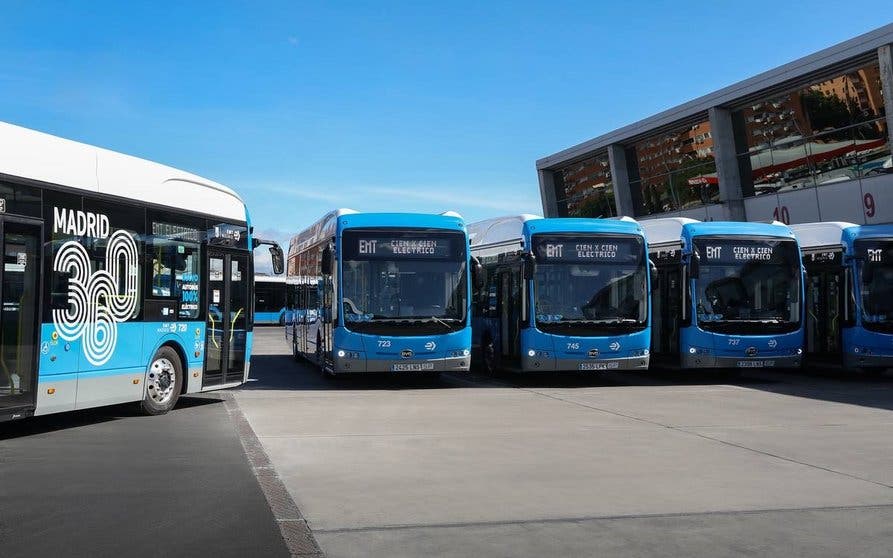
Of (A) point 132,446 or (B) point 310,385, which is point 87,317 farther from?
(B) point 310,385

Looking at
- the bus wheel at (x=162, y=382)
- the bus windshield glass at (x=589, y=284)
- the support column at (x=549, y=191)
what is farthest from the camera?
the support column at (x=549, y=191)

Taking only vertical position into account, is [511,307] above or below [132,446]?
above

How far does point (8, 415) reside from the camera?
10.5 metres

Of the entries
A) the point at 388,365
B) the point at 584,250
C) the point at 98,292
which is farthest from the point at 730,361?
the point at 98,292

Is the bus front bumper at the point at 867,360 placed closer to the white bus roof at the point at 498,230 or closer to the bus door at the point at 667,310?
the bus door at the point at 667,310

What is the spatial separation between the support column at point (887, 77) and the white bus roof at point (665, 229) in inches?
463

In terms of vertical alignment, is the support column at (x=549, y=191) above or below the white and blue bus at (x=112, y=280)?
above

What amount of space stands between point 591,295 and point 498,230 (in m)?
3.78

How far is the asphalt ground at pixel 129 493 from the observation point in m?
6.48

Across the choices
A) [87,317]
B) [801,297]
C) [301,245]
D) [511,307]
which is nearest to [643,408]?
[511,307]

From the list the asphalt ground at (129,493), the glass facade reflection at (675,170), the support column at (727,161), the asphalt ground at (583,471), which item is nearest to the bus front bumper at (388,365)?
the asphalt ground at (583,471)

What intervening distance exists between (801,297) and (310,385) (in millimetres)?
9952

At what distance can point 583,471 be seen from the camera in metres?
9.46

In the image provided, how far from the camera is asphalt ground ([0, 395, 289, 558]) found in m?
6.48
